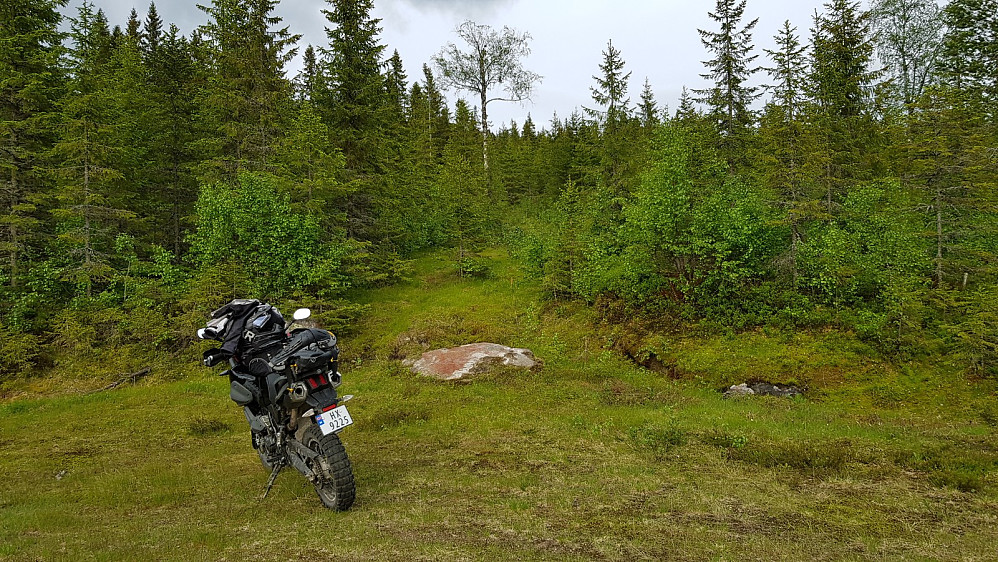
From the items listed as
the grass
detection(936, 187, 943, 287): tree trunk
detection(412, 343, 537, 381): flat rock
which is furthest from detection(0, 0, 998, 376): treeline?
detection(412, 343, 537, 381): flat rock

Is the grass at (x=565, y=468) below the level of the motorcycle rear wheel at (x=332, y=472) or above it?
below

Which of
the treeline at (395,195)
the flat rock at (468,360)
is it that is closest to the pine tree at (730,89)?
the treeline at (395,195)

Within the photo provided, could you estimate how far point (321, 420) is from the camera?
562cm


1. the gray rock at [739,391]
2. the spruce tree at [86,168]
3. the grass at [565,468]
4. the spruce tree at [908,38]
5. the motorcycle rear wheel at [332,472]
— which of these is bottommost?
the gray rock at [739,391]

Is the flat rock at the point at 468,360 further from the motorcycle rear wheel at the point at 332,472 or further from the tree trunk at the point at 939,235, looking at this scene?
the tree trunk at the point at 939,235

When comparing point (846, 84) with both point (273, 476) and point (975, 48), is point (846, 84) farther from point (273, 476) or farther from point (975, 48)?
point (273, 476)

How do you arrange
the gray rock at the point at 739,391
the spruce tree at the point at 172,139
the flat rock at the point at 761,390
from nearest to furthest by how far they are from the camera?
the flat rock at the point at 761,390 → the gray rock at the point at 739,391 → the spruce tree at the point at 172,139

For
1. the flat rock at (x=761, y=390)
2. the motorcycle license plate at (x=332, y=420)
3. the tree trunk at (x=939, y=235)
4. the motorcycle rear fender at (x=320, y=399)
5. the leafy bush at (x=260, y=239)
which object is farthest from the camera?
the leafy bush at (x=260, y=239)

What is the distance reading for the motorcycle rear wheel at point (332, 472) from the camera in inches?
214

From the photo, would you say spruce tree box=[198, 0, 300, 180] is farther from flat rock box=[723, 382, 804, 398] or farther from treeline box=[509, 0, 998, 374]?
flat rock box=[723, 382, 804, 398]

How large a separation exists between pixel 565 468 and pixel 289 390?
12.6ft

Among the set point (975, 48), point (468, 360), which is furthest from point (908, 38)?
point (468, 360)

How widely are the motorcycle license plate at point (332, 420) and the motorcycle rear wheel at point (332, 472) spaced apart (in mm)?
111

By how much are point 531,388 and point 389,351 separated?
6.80m
